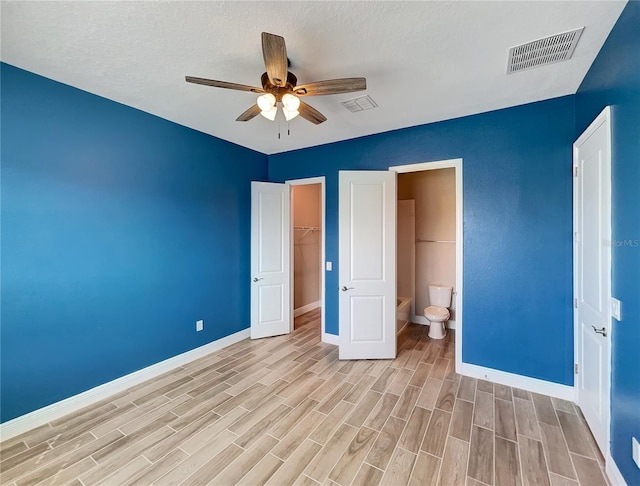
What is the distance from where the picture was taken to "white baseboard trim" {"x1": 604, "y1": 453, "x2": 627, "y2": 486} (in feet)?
4.90

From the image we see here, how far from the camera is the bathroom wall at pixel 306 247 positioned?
17.0 feet

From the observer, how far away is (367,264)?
323 centimetres

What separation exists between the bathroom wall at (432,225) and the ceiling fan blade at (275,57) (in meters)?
3.34

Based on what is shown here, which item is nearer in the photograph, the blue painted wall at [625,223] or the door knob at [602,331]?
the blue painted wall at [625,223]

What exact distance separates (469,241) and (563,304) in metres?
0.96

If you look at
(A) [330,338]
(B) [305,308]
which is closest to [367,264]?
(A) [330,338]

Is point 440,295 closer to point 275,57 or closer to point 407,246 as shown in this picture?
point 407,246

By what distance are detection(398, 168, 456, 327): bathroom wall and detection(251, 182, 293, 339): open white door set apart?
2.18 m

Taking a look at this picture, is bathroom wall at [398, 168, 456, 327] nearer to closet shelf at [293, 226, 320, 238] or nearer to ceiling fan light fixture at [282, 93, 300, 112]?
closet shelf at [293, 226, 320, 238]

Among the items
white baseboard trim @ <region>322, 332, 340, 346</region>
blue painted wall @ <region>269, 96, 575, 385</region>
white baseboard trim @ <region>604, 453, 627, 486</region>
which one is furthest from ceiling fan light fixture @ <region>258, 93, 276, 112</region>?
white baseboard trim @ <region>604, 453, 627, 486</region>

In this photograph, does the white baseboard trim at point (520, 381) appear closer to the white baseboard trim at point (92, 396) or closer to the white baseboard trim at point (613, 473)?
the white baseboard trim at point (613, 473)

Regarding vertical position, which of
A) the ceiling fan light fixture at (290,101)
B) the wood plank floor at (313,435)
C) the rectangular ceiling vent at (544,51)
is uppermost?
the rectangular ceiling vent at (544,51)

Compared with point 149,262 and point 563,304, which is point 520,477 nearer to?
point 563,304

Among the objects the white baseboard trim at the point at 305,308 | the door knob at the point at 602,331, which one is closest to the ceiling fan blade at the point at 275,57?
the door knob at the point at 602,331
